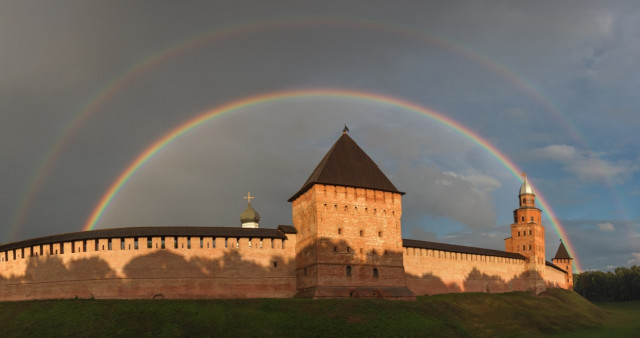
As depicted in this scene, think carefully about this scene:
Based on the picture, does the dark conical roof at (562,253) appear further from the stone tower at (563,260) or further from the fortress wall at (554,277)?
the fortress wall at (554,277)

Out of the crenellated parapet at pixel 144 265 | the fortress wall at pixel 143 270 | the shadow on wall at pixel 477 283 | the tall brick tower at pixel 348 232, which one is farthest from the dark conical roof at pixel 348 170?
the shadow on wall at pixel 477 283

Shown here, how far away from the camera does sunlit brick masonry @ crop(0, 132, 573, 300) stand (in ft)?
144

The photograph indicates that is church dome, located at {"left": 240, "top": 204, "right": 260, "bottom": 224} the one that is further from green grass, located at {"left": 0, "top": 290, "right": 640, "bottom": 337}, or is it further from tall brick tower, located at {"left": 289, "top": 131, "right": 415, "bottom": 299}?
green grass, located at {"left": 0, "top": 290, "right": 640, "bottom": 337}

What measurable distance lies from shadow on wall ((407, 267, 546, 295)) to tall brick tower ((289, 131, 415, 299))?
23.2 feet

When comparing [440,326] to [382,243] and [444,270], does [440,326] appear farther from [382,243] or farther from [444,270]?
[444,270]

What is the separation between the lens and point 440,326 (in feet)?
127

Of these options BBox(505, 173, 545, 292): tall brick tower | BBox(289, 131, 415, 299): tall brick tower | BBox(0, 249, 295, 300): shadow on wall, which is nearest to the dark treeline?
BBox(505, 173, 545, 292): tall brick tower

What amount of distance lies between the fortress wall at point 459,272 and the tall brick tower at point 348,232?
6375mm

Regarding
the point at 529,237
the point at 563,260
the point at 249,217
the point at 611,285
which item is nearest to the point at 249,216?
the point at 249,217

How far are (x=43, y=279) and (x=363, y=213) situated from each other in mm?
25794

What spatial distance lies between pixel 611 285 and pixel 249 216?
76356 mm

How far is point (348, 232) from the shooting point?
47594mm

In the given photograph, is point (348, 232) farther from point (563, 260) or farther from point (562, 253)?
point (562, 253)

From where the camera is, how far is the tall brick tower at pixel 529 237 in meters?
73.8
